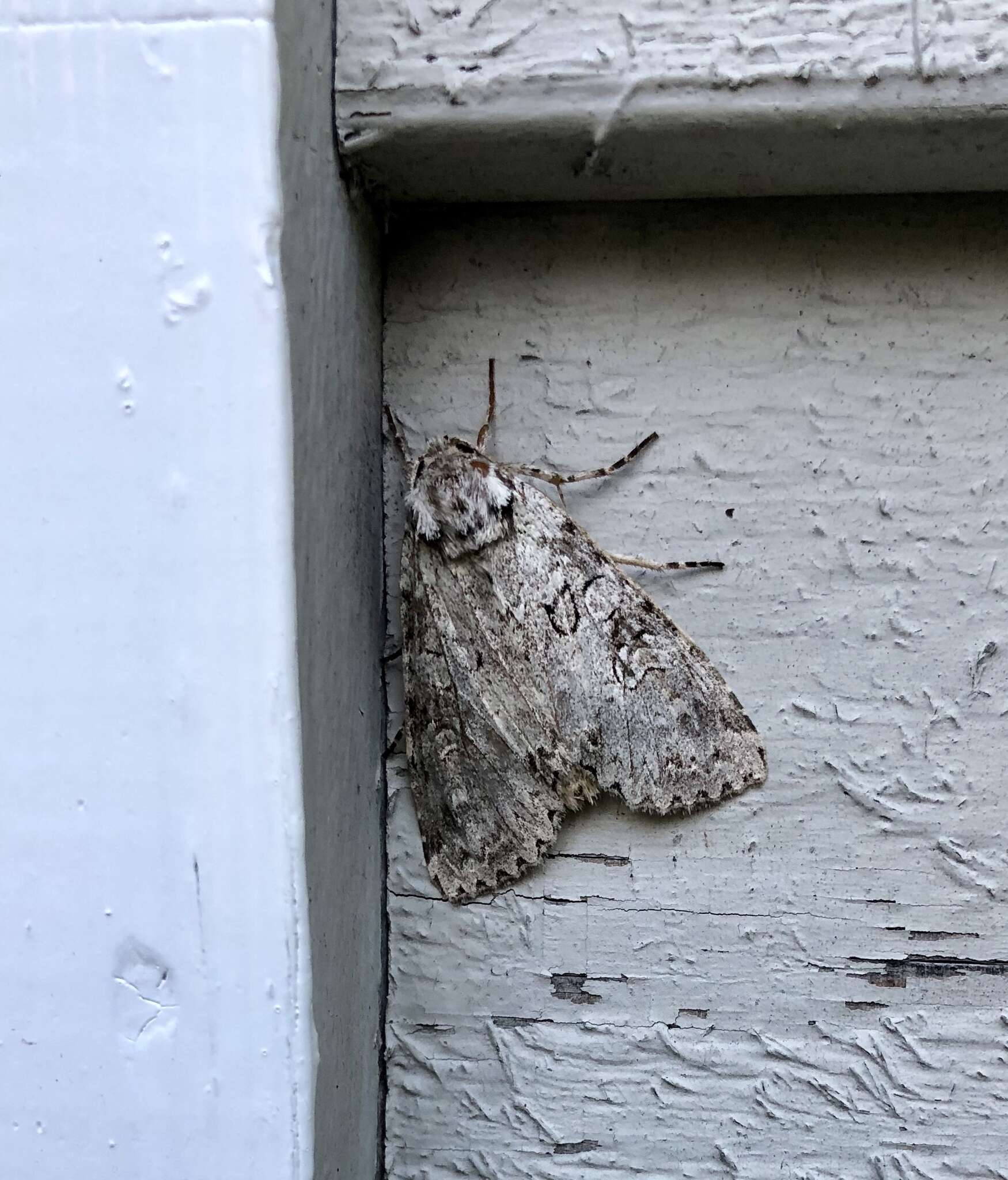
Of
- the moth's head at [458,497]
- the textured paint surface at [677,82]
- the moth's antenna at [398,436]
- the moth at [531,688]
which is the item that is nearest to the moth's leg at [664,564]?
the moth at [531,688]

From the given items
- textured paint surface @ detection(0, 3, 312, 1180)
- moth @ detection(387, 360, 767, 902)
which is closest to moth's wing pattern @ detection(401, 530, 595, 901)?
moth @ detection(387, 360, 767, 902)

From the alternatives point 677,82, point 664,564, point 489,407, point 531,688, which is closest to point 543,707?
point 531,688

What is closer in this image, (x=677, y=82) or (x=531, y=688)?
(x=677, y=82)

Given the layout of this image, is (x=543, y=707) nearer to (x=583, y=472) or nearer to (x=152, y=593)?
(x=583, y=472)

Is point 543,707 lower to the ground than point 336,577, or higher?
lower

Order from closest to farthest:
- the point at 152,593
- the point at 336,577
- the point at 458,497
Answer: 1. the point at 152,593
2. the point at 336,577
3. the point at 458,497

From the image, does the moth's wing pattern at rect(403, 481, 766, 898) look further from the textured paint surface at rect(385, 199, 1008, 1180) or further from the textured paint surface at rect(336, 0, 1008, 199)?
the textured paint surface at rect(336, 0, 1008, 199)
